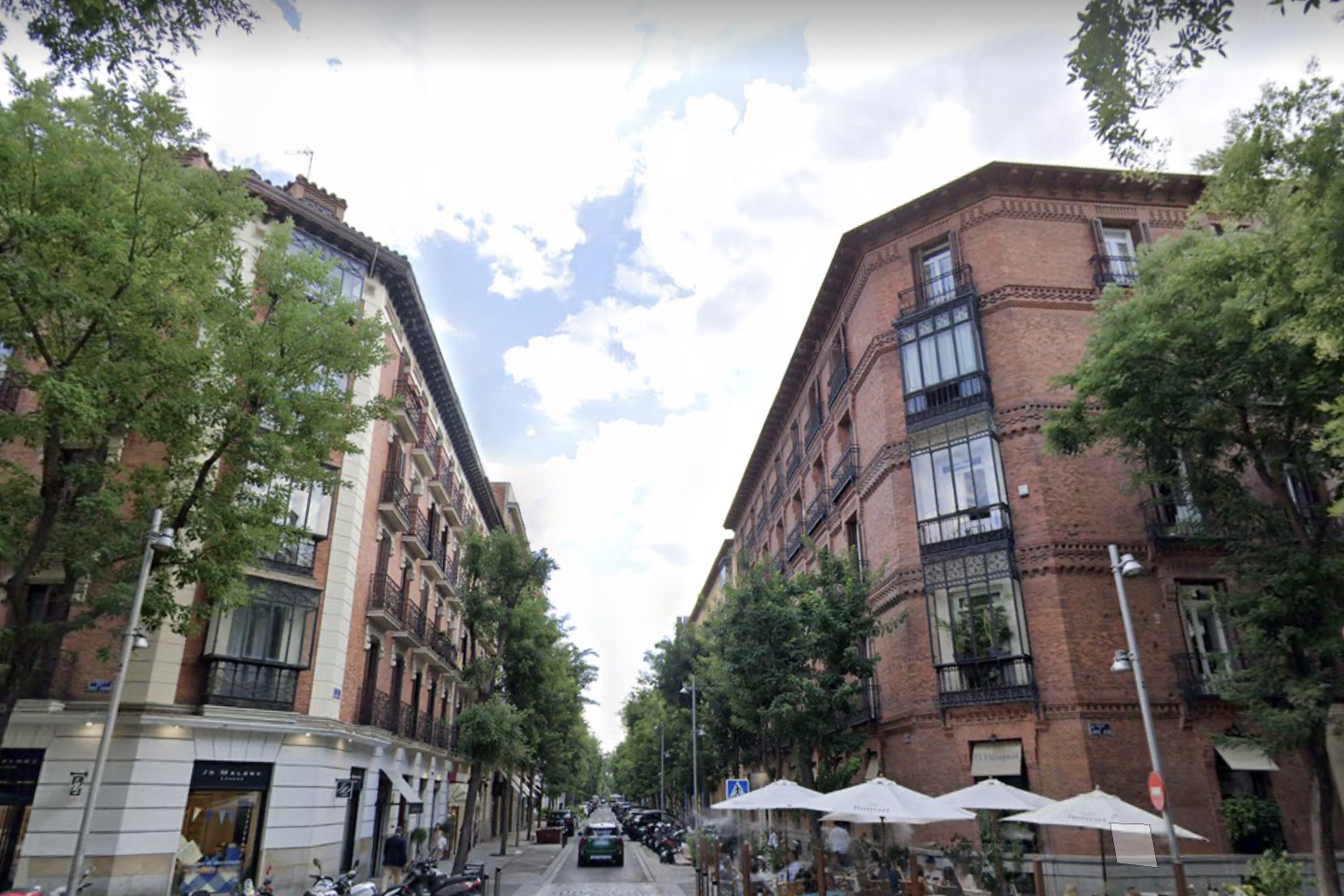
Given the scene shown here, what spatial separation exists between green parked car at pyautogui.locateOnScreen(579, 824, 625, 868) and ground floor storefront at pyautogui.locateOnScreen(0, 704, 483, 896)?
1276 centimetres

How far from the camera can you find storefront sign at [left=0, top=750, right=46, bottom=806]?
54.9 feet

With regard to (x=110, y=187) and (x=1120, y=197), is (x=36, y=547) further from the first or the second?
(x=1120, y=197)

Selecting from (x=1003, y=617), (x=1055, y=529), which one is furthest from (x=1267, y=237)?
(x=1003, y=617)

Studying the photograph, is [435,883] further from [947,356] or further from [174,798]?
[947,356]

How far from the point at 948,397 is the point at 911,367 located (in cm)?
167

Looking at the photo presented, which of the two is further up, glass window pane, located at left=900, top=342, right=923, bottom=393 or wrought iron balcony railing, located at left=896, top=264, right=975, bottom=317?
wrought iron balcony railing, located at left=896, top=264, right=975, bottom=317

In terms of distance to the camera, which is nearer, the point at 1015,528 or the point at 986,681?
the point at 986,681

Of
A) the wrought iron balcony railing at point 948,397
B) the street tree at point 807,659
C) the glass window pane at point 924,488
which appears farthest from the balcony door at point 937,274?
the street tree at point 807,659

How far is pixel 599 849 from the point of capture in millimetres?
31047

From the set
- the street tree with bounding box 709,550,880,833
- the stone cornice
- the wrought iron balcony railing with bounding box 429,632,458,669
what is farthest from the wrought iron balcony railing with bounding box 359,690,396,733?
the stone cornice

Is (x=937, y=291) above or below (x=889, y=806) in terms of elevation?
above

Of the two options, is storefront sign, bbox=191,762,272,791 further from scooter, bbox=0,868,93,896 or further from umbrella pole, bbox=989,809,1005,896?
umbrella pole, bbox=989,809,1005,896

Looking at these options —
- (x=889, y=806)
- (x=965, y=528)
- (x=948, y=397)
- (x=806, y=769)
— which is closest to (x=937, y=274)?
(x=948, y=397)

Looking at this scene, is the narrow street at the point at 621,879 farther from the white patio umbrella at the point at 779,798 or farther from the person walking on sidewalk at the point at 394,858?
the white patio umbrella at the point at 779,798
